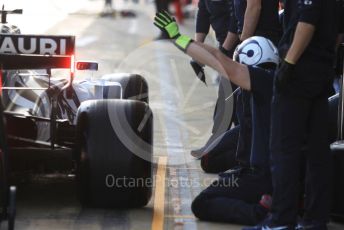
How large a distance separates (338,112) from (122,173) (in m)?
1.85

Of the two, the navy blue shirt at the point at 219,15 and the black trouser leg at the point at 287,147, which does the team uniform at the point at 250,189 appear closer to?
the black trouser leg at the point at 287,147

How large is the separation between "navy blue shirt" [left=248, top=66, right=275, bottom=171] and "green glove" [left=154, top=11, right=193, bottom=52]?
0.50m

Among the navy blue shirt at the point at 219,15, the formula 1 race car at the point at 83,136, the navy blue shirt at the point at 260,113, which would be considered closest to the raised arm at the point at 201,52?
the navy blue shirt at the point at 260,113

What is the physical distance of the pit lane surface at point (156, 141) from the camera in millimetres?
7266

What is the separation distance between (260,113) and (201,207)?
0.84 meters

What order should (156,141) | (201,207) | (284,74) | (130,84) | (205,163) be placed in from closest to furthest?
1. (284,74)
2. (201,207)
3. (205,163)
4. (130,84)
5. (156,141)

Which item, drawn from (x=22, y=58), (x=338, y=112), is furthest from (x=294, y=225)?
(x=22, y=58)

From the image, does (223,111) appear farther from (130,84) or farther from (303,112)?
(303,112)

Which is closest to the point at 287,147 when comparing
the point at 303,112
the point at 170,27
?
the point at 303,112

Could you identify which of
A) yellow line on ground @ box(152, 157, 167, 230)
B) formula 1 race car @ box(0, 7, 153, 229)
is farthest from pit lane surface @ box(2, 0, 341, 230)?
formula 1 race car @ box(0, 7, 153, 229)

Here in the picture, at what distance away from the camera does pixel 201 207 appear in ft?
23.9

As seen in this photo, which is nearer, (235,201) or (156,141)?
(235,201)

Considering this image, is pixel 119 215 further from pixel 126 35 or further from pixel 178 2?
pixel 178 2

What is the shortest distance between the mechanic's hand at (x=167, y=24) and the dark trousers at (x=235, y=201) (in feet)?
Answer: 4.32
